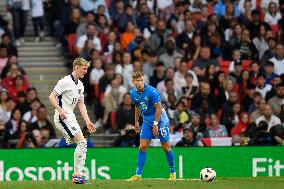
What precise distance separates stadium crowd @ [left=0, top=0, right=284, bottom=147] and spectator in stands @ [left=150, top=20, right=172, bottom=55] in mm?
28

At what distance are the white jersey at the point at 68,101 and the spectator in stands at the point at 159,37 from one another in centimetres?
1043

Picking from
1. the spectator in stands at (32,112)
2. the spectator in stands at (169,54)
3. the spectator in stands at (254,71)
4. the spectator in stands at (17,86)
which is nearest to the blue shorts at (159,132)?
the spectator in stands at (32,112)

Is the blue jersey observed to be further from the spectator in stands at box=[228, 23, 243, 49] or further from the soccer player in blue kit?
the spectator in stands at box=[228, 23, 243, 49]

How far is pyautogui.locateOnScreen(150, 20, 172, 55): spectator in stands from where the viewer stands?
98.2 feet

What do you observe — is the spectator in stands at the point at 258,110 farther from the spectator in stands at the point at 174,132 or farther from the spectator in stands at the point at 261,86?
the spectator in stands at the point at 174,132

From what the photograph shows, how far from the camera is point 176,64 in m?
28.7

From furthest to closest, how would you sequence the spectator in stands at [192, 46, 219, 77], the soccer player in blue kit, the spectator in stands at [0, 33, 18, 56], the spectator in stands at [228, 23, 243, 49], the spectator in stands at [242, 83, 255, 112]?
the spectator in stands at [228, 23, 243, 49], the spectator in stands at [0, 33, 18, 56], the spectator in stands at [192, 46, 219, 77], the spectator in stands at [242, 83, 255, 112], the soccer player in blue kit

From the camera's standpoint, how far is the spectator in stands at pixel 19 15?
3038 centimetres

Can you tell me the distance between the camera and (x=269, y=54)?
29.6 m

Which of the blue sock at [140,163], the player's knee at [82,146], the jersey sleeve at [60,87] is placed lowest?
the blue sock at [140,163]

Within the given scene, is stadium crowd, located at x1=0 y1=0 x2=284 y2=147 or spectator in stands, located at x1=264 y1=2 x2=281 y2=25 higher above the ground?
spectator in stands, located at x1=264 y1=2 x2=281 y2=25

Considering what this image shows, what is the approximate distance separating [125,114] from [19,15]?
18.5 ft

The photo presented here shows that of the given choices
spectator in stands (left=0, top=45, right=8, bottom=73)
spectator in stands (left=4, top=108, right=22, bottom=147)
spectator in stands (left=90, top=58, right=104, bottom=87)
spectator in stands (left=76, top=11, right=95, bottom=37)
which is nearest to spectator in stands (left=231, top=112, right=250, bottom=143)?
spectator in stands (left=90, top=58, right=104, bottom=87)

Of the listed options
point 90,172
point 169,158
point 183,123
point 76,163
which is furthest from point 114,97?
point 76,163
